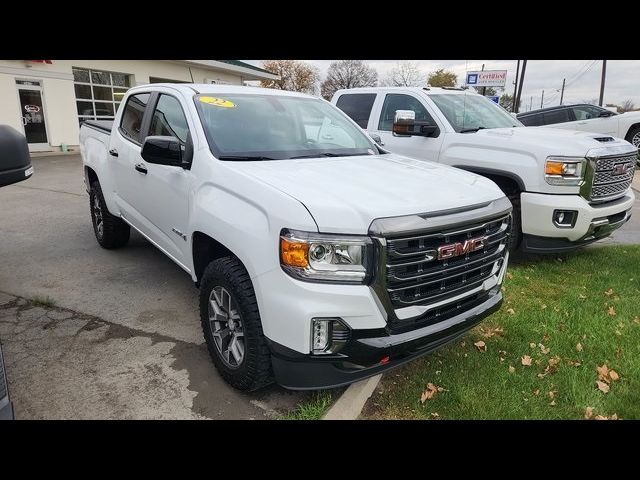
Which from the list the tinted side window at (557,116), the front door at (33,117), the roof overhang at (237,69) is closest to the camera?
the tinted side window at (557,116)

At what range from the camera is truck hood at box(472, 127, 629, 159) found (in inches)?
189

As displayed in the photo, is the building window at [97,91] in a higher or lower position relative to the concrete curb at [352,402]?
higher

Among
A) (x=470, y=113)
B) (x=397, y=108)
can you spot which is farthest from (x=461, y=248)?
(x=397, y=108)

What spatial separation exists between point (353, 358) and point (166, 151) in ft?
6.42

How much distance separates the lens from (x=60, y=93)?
679 inches

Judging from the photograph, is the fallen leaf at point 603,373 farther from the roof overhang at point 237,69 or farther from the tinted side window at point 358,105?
the roof overhang at point 237,69

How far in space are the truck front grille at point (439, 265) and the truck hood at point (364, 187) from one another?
0.51 feet

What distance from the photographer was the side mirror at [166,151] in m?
3.29

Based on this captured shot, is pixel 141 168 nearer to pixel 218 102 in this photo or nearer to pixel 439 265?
pixel 218 102

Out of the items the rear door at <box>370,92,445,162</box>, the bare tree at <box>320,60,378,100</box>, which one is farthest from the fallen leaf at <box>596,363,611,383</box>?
the bare tree at <box>320,60,378,100</box>

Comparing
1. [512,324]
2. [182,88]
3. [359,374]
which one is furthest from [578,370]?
[182,88]

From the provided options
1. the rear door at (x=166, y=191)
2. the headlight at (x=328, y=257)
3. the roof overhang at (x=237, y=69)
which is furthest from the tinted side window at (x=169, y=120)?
the roof overhang at (x=237, y=69)

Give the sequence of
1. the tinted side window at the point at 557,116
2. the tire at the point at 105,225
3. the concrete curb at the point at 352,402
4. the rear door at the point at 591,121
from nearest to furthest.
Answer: the concrete curb at the point at 352,402, the tire at the point at 105,225, the rear door at the point at 591,121, the tinted side window at the point at 557,116

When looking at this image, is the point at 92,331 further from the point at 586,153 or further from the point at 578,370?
the point at 586,153
